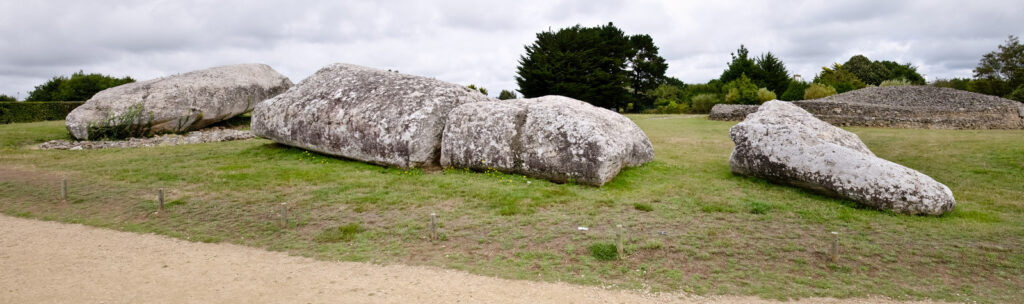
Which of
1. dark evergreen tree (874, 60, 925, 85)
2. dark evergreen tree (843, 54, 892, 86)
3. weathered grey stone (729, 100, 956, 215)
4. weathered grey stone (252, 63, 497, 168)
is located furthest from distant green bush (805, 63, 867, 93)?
weathered grey stone (252, 63, 497, 168)

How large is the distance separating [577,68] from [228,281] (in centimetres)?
3734

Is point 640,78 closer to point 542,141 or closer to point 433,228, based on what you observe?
point 542,141

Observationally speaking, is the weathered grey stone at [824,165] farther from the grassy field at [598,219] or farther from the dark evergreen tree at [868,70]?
the dark evergreen tree at [868,70]

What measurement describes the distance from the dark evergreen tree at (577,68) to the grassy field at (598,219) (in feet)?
90.8

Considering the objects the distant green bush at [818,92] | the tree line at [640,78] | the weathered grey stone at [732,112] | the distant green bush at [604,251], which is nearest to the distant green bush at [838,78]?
the tree line at [640,78]

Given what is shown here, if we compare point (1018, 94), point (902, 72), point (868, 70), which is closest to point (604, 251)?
point (1018, 94)

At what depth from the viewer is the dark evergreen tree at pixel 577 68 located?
1626 inches

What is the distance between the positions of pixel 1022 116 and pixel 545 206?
928 inches

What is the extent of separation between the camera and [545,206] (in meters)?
9.18

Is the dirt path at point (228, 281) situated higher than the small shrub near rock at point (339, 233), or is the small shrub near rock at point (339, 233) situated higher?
the small shrub near rock at point (339, 233)

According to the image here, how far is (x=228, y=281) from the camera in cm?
627

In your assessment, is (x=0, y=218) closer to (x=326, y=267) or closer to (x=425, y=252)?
(x=326, y=267)

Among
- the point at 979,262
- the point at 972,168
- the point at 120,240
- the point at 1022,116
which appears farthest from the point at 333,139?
the point at 1022,116

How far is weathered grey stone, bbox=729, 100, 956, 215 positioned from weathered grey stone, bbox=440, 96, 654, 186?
256 centimetres
